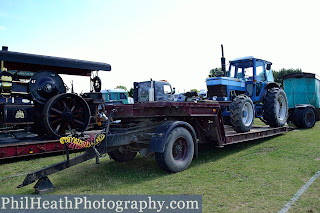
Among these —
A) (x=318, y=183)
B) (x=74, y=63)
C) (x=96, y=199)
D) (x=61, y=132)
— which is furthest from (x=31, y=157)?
(x=318, y=183)

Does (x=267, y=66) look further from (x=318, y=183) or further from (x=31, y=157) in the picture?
(x=31, y=157)

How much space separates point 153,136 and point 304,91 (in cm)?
1204

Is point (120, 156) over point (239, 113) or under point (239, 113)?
under

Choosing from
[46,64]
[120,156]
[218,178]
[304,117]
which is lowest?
[218,178]

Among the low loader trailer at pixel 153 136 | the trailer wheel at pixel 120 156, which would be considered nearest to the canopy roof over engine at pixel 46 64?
the low loader trailer at pixel 153 136

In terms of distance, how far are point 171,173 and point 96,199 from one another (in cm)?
181

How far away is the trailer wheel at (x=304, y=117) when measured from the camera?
39.9 ft

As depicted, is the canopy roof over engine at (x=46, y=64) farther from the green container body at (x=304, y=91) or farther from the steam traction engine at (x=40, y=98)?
the green container body at (x=304, y=91)

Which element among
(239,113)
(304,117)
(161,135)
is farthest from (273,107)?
(161,135)

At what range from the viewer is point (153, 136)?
5367 mm

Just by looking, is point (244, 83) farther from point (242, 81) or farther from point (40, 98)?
point (40, 98)

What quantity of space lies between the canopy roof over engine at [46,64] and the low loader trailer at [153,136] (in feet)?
10.5

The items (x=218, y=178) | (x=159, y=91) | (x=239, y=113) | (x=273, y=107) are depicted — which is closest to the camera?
(x=218, y=178)

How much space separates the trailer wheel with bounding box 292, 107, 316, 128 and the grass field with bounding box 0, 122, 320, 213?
509 centimetres
